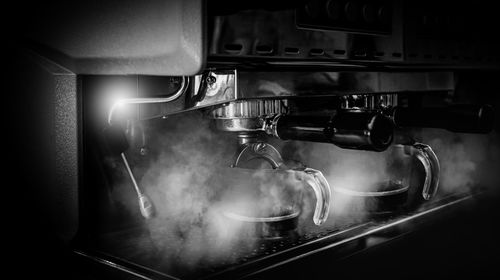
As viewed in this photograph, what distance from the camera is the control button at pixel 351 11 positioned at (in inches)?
28.6

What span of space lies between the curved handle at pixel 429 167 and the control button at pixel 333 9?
419 mm

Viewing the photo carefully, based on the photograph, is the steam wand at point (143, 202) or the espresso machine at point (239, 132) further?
the steam wand at point (143, 202)

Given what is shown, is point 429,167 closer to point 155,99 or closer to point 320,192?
point 320,192

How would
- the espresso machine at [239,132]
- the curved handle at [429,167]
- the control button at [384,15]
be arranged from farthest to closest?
the curved handle at [429,167], the control button at [384,15], the espresso machine at [239,132]

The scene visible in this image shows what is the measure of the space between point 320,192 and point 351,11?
269 millimetres

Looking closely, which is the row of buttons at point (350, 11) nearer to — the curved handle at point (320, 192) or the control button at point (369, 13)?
the control button at point (369, 13)

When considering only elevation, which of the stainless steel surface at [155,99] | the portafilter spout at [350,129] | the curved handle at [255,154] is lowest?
the curved handle at [255,154]

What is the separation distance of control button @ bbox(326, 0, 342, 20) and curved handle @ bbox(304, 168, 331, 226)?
0.24 meters

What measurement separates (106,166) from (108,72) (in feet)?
0.71

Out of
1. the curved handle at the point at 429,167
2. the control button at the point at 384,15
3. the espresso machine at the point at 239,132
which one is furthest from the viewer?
the curved handle at the point at 429,167

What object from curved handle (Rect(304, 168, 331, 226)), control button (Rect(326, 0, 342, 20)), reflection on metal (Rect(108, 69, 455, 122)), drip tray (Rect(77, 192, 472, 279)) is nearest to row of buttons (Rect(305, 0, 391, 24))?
control button (Rect(326, 0, 342, 20))

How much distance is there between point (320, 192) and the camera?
2.59 ft

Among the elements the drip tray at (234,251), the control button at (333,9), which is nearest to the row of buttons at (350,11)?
the control button at (333,9)

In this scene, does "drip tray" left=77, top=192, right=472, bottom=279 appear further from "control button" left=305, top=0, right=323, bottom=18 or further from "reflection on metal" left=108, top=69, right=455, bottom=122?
"control button" left=305, top=0, right=323, bottom=18
